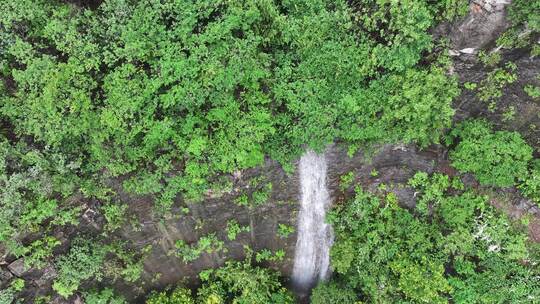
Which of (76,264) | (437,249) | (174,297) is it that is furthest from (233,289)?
(437,249)

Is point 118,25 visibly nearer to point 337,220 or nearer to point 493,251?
point 337,220

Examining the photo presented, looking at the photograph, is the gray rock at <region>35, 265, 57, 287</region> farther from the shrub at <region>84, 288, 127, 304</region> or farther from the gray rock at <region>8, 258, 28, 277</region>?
the shrub at <region>84, 288, 127, 304</region>

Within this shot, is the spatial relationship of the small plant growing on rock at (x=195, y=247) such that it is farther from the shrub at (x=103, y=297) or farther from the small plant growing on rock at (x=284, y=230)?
the shrub at (x=103, y=297)

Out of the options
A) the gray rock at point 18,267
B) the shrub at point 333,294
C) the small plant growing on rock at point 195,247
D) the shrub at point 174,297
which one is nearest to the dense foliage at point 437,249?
the shrub at point 333,294

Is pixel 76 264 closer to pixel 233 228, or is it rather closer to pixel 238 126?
pixel 233 228

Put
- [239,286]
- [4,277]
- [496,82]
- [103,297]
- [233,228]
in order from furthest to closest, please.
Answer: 1. [239,286]
2. [233,228]
3. [103,297]
4. [4,277]
5. [496,82]
